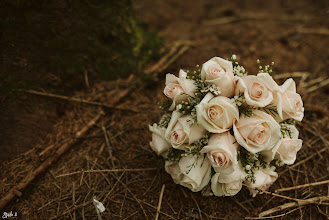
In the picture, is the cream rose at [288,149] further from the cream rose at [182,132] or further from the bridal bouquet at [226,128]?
the cream rose at [182,132]

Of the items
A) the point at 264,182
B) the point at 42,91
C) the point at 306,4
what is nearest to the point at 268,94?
the point at 264,182

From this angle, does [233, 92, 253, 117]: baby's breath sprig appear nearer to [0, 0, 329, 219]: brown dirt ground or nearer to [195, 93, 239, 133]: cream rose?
[195, 93, 239, 133]: cream rose

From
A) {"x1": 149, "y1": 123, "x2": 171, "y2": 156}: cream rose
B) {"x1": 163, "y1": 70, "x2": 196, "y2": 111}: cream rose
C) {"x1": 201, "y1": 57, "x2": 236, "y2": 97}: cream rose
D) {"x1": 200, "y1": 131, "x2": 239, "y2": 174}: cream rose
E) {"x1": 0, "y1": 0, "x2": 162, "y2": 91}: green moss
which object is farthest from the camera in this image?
{"x1": 0, "y1": 0, "x2": 162, "y2": 91}: green moss

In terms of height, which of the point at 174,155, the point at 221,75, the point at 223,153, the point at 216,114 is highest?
the point at 221,75

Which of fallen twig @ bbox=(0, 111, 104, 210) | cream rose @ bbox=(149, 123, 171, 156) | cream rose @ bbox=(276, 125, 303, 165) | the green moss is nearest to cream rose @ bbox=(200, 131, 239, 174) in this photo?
cream rose @ bbox=(149, 123, 171, 156)

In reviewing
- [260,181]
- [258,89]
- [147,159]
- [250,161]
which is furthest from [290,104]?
[147,159]

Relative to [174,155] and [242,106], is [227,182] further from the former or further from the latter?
[242,106]
